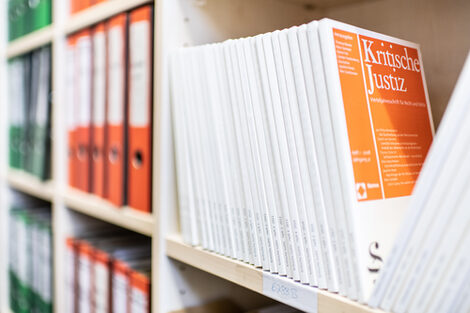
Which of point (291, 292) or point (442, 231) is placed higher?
point (442, 231)

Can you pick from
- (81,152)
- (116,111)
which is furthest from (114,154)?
(81,152)

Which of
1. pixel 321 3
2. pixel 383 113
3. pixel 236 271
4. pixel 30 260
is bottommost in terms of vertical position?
pixel 30 260

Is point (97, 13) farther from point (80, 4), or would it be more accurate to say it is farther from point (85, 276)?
point (85, 276)

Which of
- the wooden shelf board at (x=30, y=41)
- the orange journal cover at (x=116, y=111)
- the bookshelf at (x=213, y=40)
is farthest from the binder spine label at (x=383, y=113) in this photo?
the wooden shelf board at (x=30, y=41)

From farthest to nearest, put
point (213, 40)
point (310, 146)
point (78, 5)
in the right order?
point (78, 5)
point (213, 40)
point (310, 146)

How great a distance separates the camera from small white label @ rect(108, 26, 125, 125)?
105 cm

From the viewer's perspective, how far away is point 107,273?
1138mm

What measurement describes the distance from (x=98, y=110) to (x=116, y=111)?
108mm

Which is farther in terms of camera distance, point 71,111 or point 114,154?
point 71,111

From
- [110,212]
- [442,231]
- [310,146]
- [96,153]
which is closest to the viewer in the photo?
[442,231]

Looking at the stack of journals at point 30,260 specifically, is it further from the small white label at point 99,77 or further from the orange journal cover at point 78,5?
the orange journal cover at point 78,5

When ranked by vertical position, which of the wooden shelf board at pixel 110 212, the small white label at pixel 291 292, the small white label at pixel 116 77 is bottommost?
the small white label at pixel 291 292

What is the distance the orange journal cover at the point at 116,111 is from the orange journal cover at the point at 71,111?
22 cm

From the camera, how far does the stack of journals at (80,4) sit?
3.96 feet
